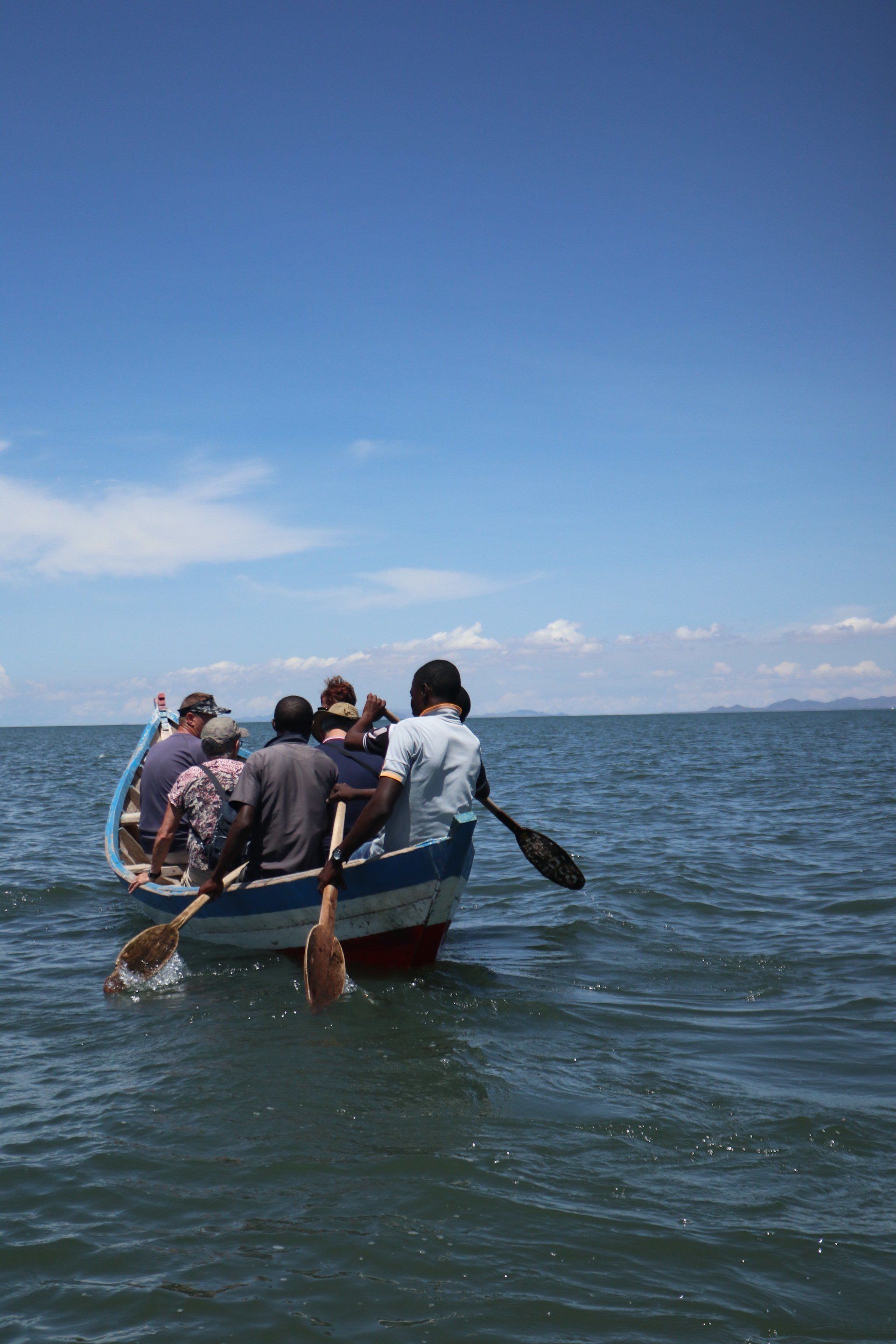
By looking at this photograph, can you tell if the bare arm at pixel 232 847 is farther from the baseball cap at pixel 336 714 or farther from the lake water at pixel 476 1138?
the baseball cap at pixel 336 714

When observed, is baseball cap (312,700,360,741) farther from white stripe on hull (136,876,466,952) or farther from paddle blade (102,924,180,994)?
paddle blade (102,924,180,994)

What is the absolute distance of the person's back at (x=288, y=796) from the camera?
7.28 meters

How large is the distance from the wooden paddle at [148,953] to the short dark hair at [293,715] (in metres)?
1.51

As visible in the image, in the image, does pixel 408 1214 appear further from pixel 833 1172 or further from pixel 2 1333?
pixel 833 1172

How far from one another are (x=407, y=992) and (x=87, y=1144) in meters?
2.92

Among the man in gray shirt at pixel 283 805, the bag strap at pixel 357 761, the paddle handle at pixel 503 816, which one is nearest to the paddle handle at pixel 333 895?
the man in gray shirt at pixel 283 805

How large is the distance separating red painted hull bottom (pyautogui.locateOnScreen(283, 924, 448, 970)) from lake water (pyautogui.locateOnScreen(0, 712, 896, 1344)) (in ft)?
0.52

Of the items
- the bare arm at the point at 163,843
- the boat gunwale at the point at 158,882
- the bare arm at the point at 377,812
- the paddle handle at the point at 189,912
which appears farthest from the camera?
the bare arm at the point at 163,843

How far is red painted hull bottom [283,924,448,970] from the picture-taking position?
7.36m

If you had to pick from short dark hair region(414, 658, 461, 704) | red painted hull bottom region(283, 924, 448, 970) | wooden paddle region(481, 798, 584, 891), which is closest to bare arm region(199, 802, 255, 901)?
red painted hull bottom region(283, 924, 448, 970)

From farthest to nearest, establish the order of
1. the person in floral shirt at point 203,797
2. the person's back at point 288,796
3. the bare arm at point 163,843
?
the bare arm at point 163,843, the person in floral shirt at point 203,797, the person's back at point 288,796

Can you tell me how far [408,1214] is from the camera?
3902 mm

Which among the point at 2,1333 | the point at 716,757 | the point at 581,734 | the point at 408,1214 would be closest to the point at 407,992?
the point at 408,1214

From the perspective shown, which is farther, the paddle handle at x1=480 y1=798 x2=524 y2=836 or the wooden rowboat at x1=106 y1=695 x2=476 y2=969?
the paddle handle at x1=480 y1=798 x2=524 y2=836
